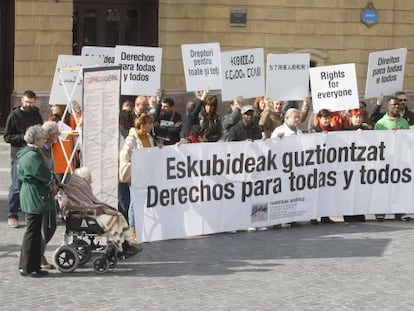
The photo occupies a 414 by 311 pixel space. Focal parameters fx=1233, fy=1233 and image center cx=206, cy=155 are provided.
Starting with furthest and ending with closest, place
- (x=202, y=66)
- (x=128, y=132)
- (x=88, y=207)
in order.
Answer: (x=202, y=66)
(x=128, y=132)
(x=88, y=207)

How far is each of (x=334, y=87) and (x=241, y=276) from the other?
509cm

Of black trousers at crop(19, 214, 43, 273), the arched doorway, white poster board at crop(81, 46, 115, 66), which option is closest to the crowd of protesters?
black trousers at crop(19, 214, 43, 273)

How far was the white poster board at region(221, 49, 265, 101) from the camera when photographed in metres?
18.1

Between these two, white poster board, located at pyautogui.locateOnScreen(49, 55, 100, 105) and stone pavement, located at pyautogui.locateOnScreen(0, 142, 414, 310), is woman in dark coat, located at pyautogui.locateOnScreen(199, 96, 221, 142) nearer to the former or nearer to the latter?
stone pavement, located at pyautogui.locateOnScreen(0, 142, 414, 310)

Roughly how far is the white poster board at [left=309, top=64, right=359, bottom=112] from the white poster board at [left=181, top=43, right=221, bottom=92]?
1.87 m

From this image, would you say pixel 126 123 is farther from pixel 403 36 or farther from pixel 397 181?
pixel 403 36

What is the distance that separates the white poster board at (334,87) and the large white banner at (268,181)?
0.89 metres

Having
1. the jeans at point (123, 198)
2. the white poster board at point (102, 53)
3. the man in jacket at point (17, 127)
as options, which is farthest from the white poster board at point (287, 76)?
the man in jacket at point (17, 127)

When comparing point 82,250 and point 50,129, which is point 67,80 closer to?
point 50,129

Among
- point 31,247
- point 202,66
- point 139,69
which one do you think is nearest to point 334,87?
point 202,66

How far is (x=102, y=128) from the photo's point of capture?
1410 centimetres

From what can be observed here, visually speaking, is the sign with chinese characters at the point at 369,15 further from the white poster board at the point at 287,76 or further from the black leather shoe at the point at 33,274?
the black leather shoe at the point at 33,274

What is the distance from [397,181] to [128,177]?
421 centimetres

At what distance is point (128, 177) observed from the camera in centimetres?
1485
